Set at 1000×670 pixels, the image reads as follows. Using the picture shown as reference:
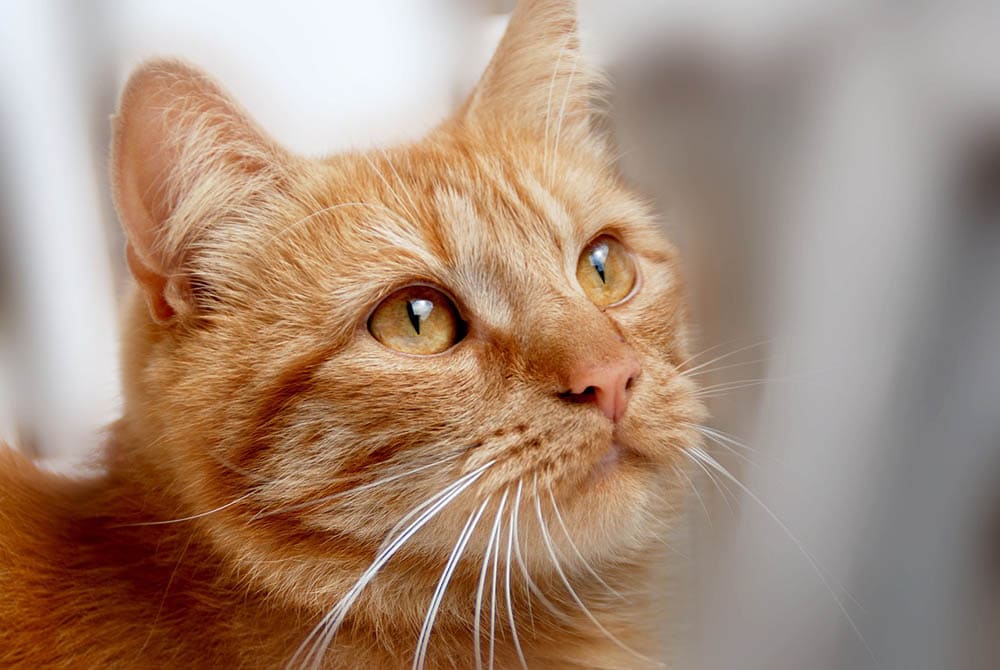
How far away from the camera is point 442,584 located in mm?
706

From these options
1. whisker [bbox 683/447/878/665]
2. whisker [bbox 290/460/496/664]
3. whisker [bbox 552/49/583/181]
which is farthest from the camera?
whisker [bbox 552/49/583/181]

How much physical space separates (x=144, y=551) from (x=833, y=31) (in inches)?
31.2

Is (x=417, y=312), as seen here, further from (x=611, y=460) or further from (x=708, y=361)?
(x=708, y=361)

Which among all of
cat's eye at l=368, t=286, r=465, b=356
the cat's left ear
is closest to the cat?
cat's eye at l=368, t=286, r=465, b=356

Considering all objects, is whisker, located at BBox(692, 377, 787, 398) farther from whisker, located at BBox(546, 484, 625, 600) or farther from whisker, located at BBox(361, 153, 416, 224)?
whisker, located at BBox(361, 153, 416, 224)

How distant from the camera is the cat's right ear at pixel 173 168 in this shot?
27.9 inches

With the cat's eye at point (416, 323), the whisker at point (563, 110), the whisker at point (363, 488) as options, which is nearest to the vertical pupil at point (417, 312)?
the cat's eye at point (416, 323)

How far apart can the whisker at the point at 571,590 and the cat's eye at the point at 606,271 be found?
0.79ft

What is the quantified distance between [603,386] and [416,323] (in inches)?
7.1

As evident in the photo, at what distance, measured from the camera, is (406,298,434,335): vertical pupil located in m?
0.74

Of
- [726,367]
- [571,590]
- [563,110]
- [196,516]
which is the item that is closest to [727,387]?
[726,367]

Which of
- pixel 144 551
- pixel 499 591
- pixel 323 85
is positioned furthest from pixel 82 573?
pixel 323 85

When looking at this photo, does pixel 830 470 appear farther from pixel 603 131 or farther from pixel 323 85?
pixel 323 85

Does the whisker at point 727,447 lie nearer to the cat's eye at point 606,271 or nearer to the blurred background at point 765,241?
the blurred background at point 765,241
